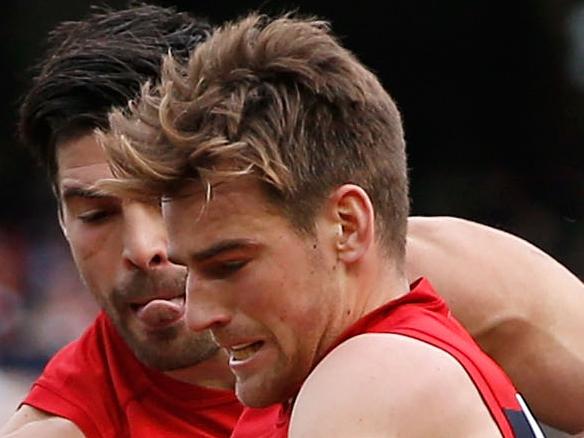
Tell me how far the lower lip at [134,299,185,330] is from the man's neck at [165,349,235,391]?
0.35 ft

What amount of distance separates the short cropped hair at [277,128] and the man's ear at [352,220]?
16 millimetres

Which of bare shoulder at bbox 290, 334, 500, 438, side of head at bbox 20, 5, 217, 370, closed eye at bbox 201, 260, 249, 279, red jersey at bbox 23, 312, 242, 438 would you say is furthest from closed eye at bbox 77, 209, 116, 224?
bare shoulder at bbox 290, 334, 500, 438

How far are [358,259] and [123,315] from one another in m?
0.95

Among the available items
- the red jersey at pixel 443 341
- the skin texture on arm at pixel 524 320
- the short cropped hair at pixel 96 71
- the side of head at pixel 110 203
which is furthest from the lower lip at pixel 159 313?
the red jersey at pixel 443 341

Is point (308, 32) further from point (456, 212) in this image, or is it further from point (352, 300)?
point (456, 212)

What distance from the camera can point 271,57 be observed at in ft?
6.36

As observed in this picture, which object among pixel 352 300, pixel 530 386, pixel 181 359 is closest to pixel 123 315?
pixel 181 359

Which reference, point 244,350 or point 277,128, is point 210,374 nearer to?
point 244,350

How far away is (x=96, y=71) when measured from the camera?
2.77 meters

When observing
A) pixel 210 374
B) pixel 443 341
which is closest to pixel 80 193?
pixel 210 374

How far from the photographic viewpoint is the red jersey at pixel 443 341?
6.00 ft

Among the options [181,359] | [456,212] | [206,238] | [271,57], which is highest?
[271,57]

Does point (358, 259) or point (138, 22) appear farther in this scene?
point (138, 22)

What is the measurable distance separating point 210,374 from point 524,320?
0.58 meters
